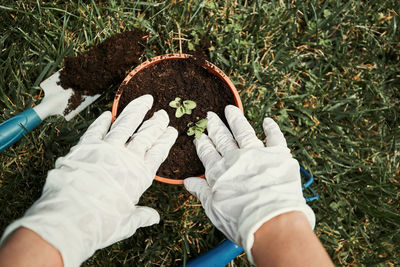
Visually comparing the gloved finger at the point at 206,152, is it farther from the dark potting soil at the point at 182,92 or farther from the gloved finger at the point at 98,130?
the gloved finger at the point at 98,130

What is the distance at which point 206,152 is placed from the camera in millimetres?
1751

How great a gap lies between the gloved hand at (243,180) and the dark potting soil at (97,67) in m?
0.66

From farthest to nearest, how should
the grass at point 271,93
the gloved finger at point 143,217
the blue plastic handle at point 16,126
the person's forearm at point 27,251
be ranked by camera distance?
1. the grass at point 271,93
2. the blue plastic handle at point 16,126
3. the gloved finger at point 143,217
4. the person's forearm at point 27,251

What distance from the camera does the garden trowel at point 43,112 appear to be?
5.56 ft

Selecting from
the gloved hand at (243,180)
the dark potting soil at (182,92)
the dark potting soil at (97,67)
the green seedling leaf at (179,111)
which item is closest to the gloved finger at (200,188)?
the gloved hand at (243,180)

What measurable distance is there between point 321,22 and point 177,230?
1873mm

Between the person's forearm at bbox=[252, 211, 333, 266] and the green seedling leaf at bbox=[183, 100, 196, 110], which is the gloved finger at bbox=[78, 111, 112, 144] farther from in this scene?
the person's forearm at bbox=[252, 211, 333, 266]

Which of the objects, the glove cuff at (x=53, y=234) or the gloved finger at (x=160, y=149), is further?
the gloved finger at (x=160, y=149)

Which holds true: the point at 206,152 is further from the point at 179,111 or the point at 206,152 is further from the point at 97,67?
the point at 97,67

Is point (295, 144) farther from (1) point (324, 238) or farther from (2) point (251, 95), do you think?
(1) point (324, 238)

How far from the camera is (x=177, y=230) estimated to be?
6.54 feet

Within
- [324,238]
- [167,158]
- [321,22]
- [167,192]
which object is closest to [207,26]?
[321,22]

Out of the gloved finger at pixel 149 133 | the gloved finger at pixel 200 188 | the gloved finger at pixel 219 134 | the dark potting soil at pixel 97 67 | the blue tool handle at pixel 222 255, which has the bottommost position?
the blue tool handle at pixel 222 255

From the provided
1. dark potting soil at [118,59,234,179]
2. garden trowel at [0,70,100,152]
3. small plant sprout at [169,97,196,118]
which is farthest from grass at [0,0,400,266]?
small plant sprout at [169,97,196,118]
